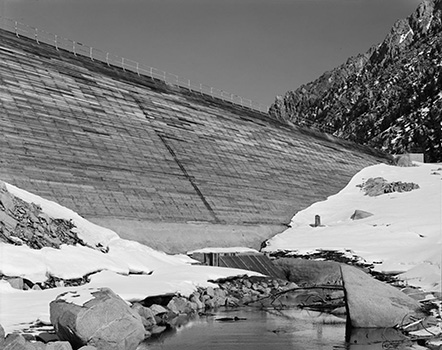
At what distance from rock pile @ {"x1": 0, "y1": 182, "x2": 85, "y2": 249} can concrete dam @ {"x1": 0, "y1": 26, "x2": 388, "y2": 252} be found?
10.9 ft

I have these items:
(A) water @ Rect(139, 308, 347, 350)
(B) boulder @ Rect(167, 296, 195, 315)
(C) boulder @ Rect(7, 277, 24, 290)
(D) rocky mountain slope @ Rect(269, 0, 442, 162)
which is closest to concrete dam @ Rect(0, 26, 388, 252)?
(C) boulder @ Rect(7, 277, 24, 290)

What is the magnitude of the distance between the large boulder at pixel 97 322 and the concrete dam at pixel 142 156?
12377 mm

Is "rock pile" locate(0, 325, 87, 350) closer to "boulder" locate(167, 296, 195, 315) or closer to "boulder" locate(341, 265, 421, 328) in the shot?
"boulder" locate(167, 296, 195, 315)

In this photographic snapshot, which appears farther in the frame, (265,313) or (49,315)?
(265,313)

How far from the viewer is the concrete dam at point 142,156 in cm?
2758

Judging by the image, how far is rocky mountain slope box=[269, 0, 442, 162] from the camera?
109188 mm

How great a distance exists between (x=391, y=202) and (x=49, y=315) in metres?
33.7

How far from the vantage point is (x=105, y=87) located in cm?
3847

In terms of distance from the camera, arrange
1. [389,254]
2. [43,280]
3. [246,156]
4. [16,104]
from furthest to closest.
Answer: [246,156] → [389,254] → [16,104] → [43,280]

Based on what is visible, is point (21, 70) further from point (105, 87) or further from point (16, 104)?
point (105, 87)

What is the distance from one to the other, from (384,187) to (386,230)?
11.6 metres

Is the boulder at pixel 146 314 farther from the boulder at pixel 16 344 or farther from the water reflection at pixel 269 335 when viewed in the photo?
the boulder at pixel 16 344

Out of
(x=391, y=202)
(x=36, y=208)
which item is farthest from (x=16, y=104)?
(x=391, y=202)

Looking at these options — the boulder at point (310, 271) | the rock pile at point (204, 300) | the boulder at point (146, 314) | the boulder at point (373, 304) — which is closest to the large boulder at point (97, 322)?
the rock pile at point (204, 300)
